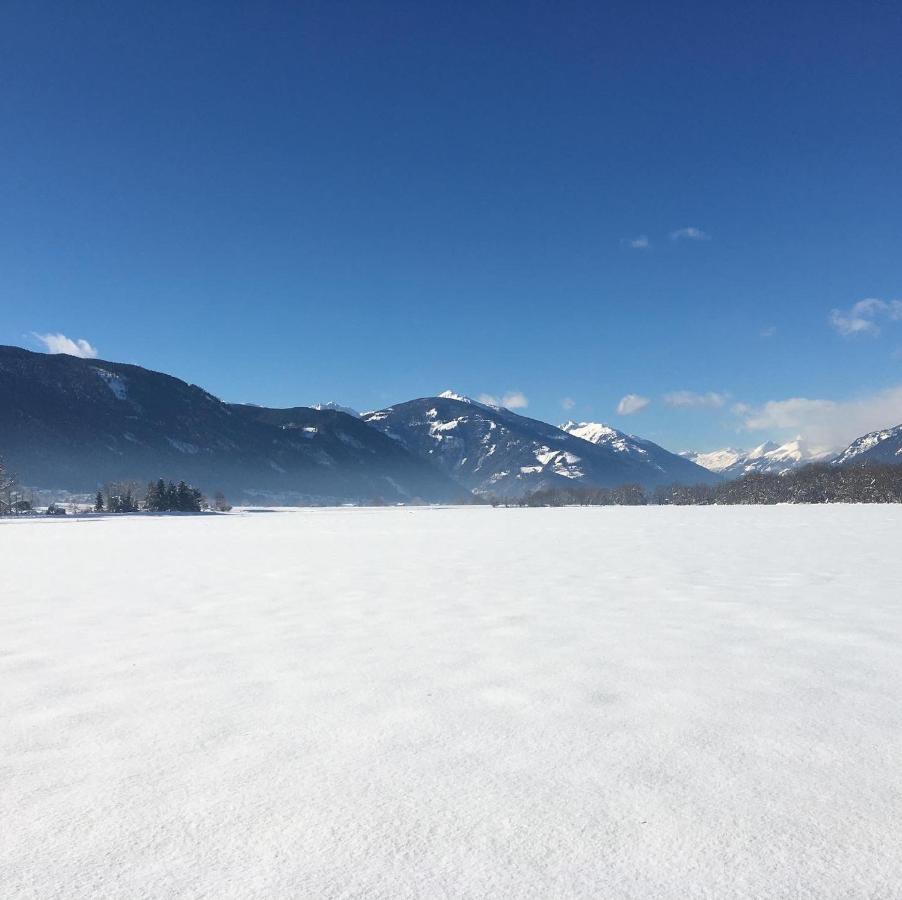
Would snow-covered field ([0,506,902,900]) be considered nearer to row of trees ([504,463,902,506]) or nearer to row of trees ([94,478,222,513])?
row of trees ([94,478,222,513])

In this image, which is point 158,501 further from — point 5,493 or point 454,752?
point 454,752

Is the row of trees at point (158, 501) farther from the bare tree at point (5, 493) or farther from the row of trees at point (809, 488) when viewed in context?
the row of trees at point (809, 488)

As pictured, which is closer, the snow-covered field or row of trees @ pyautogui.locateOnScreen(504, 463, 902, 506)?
the snow-covered field

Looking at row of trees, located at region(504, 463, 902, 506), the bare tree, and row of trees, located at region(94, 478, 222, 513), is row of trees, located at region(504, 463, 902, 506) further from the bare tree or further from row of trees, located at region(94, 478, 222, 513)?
the bare tree

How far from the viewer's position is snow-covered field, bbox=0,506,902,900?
9.63 ft

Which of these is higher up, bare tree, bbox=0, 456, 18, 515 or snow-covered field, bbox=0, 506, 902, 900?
bare tree, bbox=0, 456, 18, 515

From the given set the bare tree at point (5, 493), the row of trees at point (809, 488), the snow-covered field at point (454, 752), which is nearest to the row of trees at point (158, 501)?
the bare tree at point (5, 493)

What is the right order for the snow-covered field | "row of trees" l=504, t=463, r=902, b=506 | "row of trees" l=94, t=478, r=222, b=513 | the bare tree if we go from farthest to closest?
1. "row of trees" l=94, t=478, r=222, b=513
2. "row of trees" l=504, t=463, r=902, b=506
3. the bare tree
4. the snow-covered field

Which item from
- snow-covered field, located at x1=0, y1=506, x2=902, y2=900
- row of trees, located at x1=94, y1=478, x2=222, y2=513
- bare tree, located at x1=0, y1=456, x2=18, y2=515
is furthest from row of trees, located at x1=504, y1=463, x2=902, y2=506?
bare tree, located at x1=0, y1=456, x2=18, y2=515

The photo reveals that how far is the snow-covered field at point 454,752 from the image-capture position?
116 inches

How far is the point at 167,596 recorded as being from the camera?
1266cm

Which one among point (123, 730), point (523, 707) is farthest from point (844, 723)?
point (123, 730)

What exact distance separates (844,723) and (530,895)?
146 inches

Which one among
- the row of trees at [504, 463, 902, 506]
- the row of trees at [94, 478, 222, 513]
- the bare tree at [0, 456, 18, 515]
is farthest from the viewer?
the row of trees at [94, 478, 222, 513]
